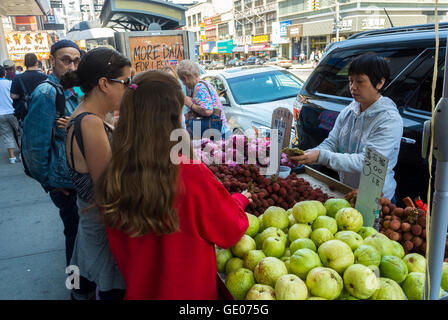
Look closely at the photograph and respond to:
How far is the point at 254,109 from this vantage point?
6.21m

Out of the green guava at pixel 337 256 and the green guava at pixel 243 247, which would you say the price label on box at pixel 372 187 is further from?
the green guava at pixel 243 247

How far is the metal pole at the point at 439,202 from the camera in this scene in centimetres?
119

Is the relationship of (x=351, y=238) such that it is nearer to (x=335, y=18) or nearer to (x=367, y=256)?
(x=367, y=256)

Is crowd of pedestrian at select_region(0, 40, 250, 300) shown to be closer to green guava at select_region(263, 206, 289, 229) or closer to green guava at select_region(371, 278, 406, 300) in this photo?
green guava at select_region(263, 206, 289, 229)

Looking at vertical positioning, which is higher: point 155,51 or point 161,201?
point 155,51

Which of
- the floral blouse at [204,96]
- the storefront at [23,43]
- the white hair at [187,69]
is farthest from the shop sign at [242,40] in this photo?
→ the floral blouse at [204,96]

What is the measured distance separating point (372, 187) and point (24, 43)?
2293 cm

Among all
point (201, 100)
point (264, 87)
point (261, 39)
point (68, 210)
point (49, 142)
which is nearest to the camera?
point (49, 142)

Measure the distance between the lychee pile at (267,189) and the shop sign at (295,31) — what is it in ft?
164

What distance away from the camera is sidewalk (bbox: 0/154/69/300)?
3145mm

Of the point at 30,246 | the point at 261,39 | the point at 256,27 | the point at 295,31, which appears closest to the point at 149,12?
the point at 30,246

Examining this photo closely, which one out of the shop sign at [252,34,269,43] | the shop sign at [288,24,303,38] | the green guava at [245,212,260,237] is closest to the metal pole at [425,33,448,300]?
the green guava at [245,212,260,237]

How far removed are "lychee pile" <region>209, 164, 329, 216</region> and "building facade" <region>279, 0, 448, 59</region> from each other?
1293 inches

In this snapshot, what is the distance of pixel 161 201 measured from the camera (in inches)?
55.9
